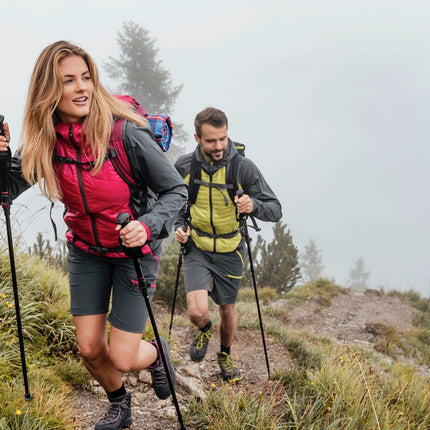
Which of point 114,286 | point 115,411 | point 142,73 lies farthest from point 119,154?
point 142,73

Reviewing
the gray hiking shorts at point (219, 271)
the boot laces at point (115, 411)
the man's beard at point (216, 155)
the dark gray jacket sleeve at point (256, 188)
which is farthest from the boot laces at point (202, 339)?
A: the man's beard at point (216, 155)

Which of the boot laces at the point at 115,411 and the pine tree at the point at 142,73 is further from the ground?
the pine tree at the point at 142,73

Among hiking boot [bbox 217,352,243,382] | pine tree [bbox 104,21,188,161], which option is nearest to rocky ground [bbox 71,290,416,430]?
hiking boot [bbox 217,352,243,382]

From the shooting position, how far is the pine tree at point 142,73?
125 feet

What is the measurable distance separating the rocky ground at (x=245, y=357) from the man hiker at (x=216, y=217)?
490 millimetres

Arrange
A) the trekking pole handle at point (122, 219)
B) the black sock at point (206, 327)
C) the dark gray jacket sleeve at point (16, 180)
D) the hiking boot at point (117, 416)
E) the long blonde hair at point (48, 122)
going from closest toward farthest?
the trekking pole handle at point (122, 219) → the long blonde hair at point (48, 122) → the dark gray jacket sleeve at point (16, 180) → the hiking boot at point (117, 416) → the black sock at point (206, 327)

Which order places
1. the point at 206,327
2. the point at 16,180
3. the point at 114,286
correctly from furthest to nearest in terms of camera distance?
the point at 206,327 < the point at 114,286 < the point at 16,180

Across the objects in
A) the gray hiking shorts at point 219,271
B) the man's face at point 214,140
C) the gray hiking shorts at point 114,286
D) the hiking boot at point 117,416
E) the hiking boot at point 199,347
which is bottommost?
the hiking boot at point 199,347

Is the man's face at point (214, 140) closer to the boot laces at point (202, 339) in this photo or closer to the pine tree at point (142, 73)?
the boot laces at point (202, 339)

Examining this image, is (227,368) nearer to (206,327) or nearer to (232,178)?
(206,327)

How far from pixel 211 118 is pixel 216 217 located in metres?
1.11

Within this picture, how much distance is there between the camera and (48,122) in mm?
2523

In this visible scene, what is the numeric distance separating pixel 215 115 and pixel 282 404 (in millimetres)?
2992

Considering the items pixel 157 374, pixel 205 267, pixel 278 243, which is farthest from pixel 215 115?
pixel 278 243
